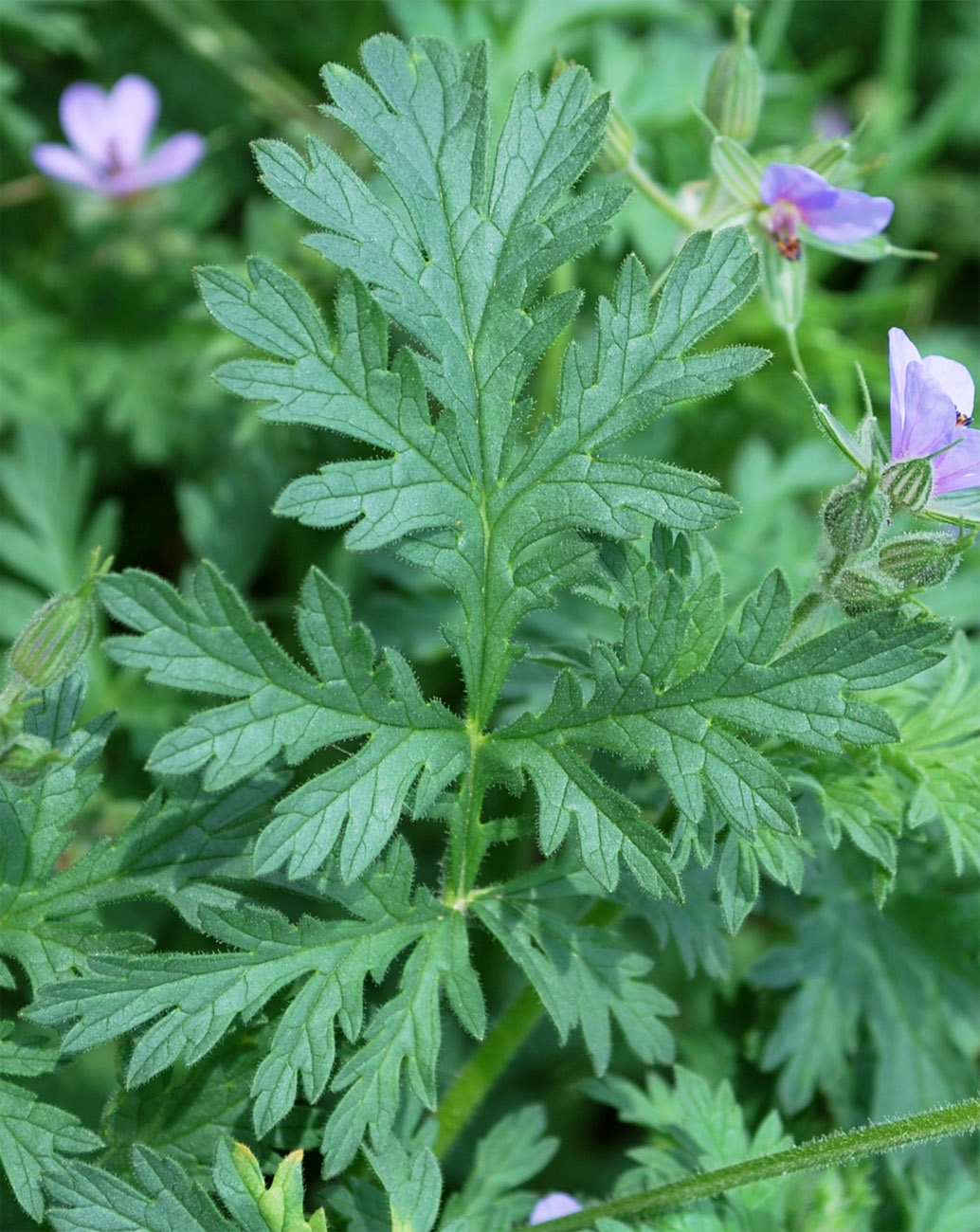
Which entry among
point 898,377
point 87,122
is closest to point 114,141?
point 87,122

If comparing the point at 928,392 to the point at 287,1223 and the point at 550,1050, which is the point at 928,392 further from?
the point at 550,1050

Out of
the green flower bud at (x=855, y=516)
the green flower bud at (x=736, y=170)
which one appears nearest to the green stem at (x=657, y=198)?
the green flower bud at (x=736, y=170)

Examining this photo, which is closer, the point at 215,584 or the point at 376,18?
the point at 215,584

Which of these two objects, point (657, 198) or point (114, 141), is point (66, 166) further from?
point (657, 198)

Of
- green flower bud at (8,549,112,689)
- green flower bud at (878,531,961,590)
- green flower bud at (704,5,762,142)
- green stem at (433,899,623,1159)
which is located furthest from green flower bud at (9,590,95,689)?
green flower bud at (704,5,762,142)

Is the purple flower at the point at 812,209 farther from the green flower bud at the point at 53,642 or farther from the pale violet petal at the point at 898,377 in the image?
the green flower bud at the point at 53,642

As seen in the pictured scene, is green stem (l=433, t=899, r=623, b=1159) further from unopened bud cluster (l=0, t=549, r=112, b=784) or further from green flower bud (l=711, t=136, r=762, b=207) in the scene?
green flower bud (l=711, t=136, r=762, b=207)

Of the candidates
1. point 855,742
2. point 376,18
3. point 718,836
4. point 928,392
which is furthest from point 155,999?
point 376,18
